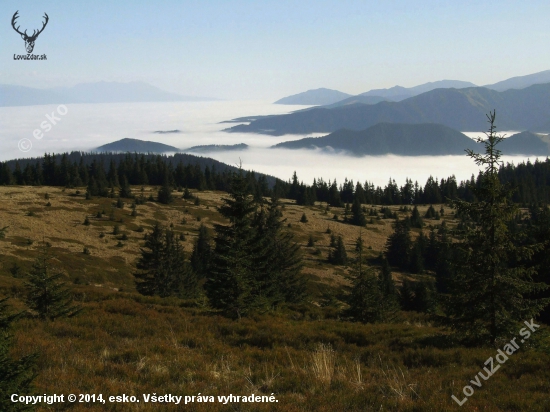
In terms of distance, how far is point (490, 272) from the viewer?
448 inches

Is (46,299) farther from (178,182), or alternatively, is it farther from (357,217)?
(178,182)

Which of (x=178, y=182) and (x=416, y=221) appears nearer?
(x=416, y=221)

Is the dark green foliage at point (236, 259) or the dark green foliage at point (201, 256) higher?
the dark green foliage at point (236, 259)

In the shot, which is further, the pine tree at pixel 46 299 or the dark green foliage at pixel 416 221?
the dark green foliage at pixel 416 221

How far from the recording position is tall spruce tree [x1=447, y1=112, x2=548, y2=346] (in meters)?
11.2

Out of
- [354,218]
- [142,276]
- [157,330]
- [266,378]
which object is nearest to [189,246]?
[142,276]

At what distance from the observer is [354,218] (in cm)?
11950

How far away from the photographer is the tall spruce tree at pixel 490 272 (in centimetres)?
1120

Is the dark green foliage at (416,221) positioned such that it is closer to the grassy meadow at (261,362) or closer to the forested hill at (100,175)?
the forested hill at (100,175)

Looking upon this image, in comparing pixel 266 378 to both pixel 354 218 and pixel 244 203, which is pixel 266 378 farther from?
pixel 354 218

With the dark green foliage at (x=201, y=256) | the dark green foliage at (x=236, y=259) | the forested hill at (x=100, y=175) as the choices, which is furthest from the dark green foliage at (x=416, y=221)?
the dark green foliage at (x=236, y=259)

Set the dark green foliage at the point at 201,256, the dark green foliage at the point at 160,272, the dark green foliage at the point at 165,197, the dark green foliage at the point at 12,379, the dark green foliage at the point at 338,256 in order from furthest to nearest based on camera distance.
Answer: the dark green foliage at the point at 165,197, the dark green foliage at the point at 338,256, the dark green foliage at the point at 201,256, the dark green foliage at the point at 160,272, the dark green foliage at the point at 12,379

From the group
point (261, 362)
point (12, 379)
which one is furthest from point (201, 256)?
point (12, 379)

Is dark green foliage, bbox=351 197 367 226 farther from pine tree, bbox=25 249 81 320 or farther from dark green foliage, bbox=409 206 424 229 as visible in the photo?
pine tree, bbox=25 249 81 320
